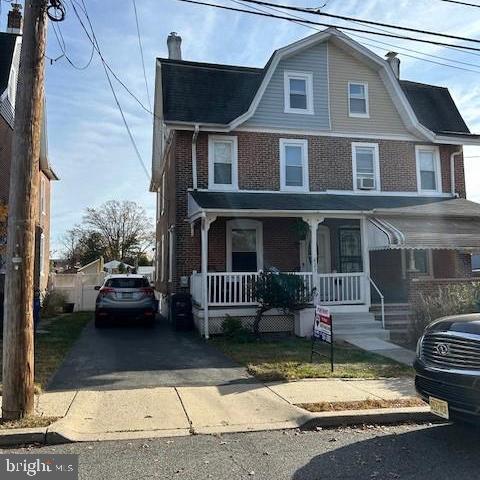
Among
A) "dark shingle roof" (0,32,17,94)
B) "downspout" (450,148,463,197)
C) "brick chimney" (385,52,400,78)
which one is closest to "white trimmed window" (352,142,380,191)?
"downspout" (450,148,463,197)

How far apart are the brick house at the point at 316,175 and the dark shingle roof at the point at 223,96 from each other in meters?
0.05

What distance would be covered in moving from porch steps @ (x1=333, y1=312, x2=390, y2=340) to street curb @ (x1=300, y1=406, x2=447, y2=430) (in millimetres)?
6110

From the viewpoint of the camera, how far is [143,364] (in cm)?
969

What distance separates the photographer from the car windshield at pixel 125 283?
15.2m

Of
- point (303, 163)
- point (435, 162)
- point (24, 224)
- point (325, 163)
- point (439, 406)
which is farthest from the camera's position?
point (435, 162)

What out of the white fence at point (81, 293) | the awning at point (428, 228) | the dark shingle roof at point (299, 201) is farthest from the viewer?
the white fence at point (81, 293)

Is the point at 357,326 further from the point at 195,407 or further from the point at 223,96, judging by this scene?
the point at 223,96

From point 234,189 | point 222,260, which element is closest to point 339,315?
point 222,260

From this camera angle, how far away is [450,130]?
18.3 m

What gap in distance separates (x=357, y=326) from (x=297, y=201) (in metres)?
4.12

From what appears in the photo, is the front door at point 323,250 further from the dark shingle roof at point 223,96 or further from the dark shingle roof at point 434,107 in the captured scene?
the dark shingle roof at point 434,107

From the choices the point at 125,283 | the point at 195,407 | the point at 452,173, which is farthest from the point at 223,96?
the point at 195,407

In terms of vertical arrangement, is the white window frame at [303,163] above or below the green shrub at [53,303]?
above

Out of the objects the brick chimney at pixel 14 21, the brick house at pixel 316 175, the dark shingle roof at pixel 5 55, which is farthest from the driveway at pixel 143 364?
the brick chimney at pixel 14 21
